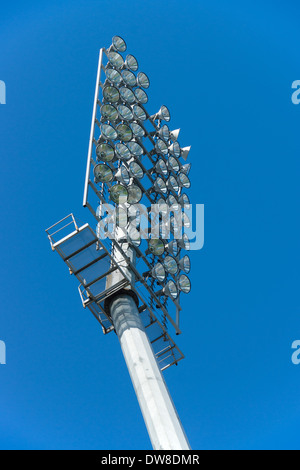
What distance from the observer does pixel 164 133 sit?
110 feet

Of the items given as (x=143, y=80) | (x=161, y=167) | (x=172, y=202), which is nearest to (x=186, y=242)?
(x=172, y=202)

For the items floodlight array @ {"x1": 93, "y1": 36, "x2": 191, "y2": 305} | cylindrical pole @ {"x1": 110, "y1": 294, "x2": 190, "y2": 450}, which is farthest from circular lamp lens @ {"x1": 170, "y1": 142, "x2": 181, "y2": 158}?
cylindrical pole @ {"x1": 110, "y1": 294, "x2": 190, "y2": 450}

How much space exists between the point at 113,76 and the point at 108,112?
2.39m

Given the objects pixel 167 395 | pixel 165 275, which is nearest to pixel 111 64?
pixel 165 275

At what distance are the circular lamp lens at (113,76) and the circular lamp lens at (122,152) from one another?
11.1ft

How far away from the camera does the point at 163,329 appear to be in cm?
2739

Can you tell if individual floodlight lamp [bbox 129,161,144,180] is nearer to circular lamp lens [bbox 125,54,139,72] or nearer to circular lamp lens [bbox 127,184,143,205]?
circular lamp lens [bbox 127,184,143,205]

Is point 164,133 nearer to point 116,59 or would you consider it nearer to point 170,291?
point 116,59

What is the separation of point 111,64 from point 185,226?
22.3 feet

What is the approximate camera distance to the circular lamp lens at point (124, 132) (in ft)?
97.9

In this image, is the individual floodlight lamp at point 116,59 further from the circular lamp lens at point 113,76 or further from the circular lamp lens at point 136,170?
the circular lamp lens at point 136,170

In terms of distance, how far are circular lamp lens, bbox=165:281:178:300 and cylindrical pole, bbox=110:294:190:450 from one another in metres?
2.48

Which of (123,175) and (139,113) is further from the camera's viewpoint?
(139,113)

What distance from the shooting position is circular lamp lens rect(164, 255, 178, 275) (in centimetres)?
2853
